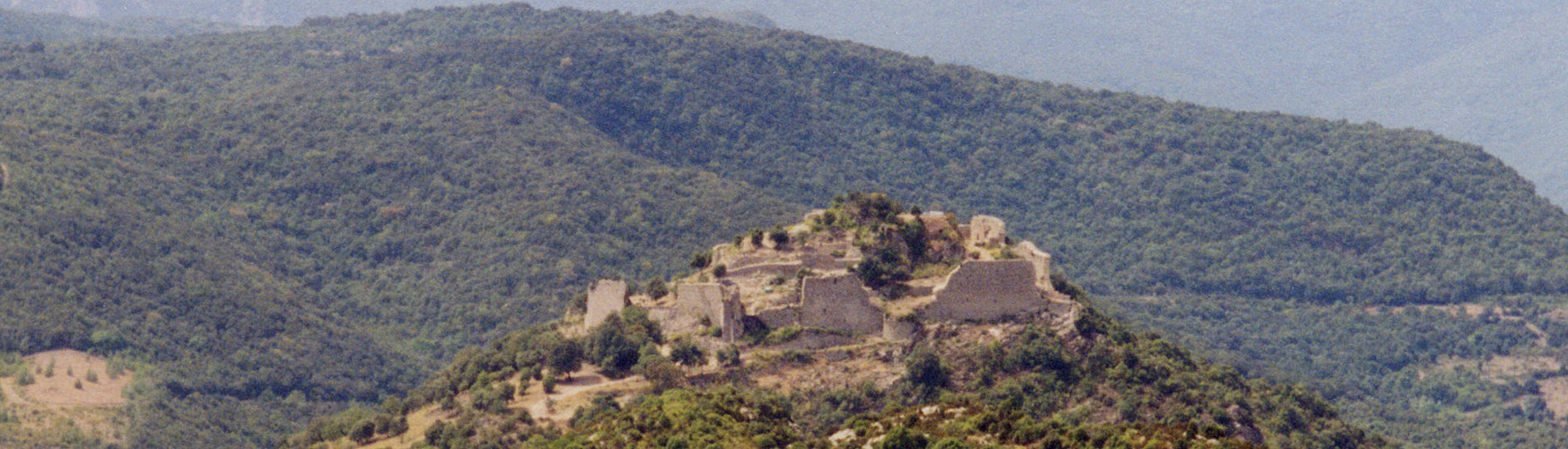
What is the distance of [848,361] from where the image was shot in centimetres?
7444

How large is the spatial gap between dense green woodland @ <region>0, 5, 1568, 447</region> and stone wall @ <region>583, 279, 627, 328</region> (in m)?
22.3

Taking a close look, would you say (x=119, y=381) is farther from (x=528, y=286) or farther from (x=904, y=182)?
(x=904, y=182)

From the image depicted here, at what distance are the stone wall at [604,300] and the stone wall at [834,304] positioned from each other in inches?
277

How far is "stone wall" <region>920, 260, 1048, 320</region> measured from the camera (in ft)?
245

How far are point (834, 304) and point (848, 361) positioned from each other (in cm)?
173

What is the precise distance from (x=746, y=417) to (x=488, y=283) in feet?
170

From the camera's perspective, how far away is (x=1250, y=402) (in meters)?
76.3

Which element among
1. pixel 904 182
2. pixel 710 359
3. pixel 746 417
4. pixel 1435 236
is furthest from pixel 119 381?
pixel 1435 236

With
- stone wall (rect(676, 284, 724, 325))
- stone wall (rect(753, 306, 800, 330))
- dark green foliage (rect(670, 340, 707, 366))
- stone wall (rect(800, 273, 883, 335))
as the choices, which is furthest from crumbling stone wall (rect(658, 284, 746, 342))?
stone wall (rect(800, 273, 883, 335))

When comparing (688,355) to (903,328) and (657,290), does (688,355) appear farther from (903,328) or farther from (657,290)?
(657,290)

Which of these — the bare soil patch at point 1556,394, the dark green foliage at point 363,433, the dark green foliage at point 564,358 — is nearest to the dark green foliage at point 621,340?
the dark green foliage at point 564,358

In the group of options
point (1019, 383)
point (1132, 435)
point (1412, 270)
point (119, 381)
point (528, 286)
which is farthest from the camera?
point (1412, 270)

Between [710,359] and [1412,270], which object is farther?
[1412,270]

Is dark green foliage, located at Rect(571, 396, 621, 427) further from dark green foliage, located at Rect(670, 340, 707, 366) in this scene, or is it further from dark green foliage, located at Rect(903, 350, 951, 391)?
dark green foliage, located at Rect(903, 350, 951, 391)
